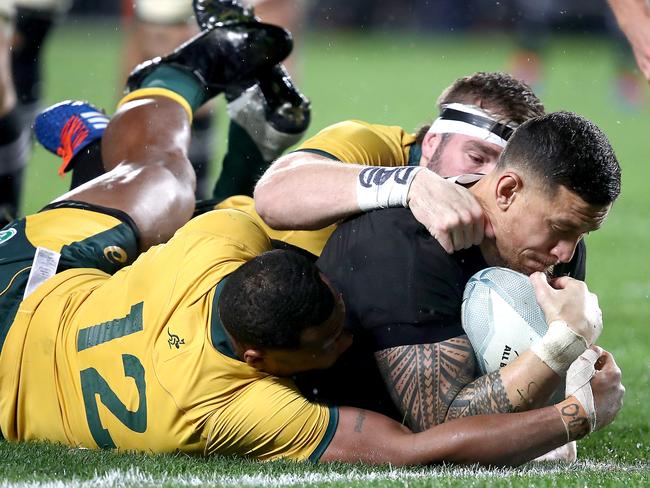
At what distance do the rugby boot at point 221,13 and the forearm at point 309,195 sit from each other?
1898mm

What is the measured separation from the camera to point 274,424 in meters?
3.95

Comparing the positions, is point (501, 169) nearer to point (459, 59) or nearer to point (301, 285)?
point (301, 285)

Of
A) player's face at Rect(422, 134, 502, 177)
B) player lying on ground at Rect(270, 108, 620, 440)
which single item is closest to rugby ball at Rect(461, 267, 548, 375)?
player lying on ground at Rect(270, 108, 620, 440)

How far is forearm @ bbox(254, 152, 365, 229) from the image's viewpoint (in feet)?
14.4

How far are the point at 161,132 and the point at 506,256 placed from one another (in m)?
2.01

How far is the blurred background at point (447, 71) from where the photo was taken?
8.52m

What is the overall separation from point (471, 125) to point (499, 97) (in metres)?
0.20

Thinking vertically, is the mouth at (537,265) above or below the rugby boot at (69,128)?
above

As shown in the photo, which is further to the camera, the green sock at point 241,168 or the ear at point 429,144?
the green sock at point 241,168

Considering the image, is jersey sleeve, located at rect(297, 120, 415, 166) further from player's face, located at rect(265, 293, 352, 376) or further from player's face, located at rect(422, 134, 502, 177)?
player's face, located at rect(265, 293, 352, 376)

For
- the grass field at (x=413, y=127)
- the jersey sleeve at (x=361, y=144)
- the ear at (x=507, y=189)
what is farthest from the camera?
the jersey sleeve at (x=361, y=144)

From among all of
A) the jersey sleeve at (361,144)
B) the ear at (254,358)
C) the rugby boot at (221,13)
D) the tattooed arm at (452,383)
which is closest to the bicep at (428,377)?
the tattooed arm at (452,383)

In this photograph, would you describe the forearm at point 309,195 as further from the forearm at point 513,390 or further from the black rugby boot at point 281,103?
the black rugby boot at point 281,103

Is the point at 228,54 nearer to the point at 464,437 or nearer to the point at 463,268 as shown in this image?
the point at 463,268
